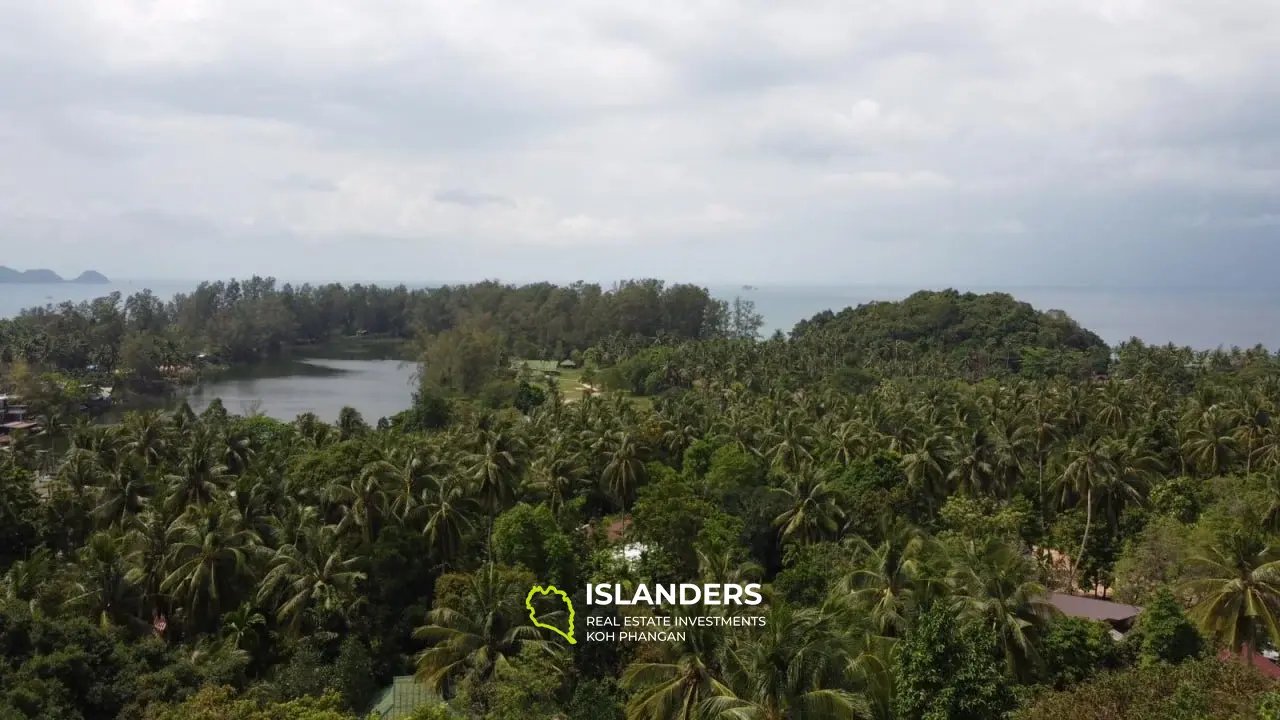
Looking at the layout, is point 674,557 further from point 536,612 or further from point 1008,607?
point 1008,607

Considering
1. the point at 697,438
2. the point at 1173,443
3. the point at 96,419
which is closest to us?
the point at 1173,443

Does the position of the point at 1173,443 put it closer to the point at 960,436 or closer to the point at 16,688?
the point at 960,436

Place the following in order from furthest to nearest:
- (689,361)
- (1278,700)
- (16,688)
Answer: (689,361) < (16,688) < (1278,700)

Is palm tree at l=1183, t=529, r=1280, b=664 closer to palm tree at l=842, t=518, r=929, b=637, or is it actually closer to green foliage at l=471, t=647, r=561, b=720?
palm tree at l=842, t=518, r=929, b=637

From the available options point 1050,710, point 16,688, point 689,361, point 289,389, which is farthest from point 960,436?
point 289,389

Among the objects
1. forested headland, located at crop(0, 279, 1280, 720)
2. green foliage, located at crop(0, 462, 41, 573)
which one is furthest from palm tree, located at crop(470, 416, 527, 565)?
green foliage, located at crop(0, 462, 41, 573)

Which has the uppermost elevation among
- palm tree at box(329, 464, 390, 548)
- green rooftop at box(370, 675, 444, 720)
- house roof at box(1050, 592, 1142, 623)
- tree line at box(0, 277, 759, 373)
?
tree line at box(0, 277, 759, 373)

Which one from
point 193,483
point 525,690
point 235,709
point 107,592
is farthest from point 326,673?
point 193,483
